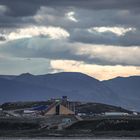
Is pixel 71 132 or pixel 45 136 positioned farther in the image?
pixel 71 132

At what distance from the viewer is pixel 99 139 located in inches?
6329

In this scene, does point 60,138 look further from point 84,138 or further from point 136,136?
point 136,136

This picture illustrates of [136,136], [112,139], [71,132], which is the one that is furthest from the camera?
[71,132]

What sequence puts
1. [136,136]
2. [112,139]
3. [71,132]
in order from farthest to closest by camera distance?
[71,132] < [136,136] < [112,139]

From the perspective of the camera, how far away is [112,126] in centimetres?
19725

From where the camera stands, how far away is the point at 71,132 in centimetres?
18775

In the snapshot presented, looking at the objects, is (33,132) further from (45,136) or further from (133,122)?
(133,122)

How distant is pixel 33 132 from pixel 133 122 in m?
28.4

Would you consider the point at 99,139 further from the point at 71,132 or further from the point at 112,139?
the point at 71,132

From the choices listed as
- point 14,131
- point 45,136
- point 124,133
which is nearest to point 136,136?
point 124,133

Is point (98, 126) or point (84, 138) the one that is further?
point (98, 126)

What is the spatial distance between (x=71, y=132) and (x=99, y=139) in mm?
27676

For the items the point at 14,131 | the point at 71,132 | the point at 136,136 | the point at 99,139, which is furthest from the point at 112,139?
the point at 14,131

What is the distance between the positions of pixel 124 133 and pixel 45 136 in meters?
20.3
